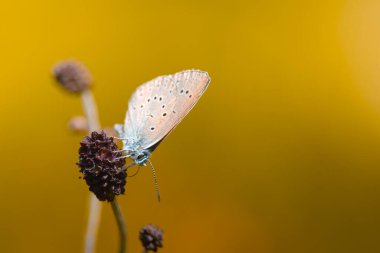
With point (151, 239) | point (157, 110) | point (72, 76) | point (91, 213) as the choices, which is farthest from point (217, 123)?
point (151, 239)

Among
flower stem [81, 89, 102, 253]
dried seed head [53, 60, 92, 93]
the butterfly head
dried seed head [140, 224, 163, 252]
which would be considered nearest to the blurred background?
dried seed head [53, 60, 92, 93]

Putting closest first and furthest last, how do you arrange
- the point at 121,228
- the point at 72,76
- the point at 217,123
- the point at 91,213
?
the point at 121,228 → the point at 91,213 → the point at 72,76 → the point at 217,123

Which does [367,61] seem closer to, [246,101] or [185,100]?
[246,101]

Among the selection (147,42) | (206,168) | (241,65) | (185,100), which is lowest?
(185,100)

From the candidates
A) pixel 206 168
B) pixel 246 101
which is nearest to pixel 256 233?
pixel 206 168

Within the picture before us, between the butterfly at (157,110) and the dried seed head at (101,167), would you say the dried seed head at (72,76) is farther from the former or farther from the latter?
the dried seed head at (101,167)

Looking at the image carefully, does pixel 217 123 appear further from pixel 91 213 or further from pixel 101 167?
pixel 101 167
